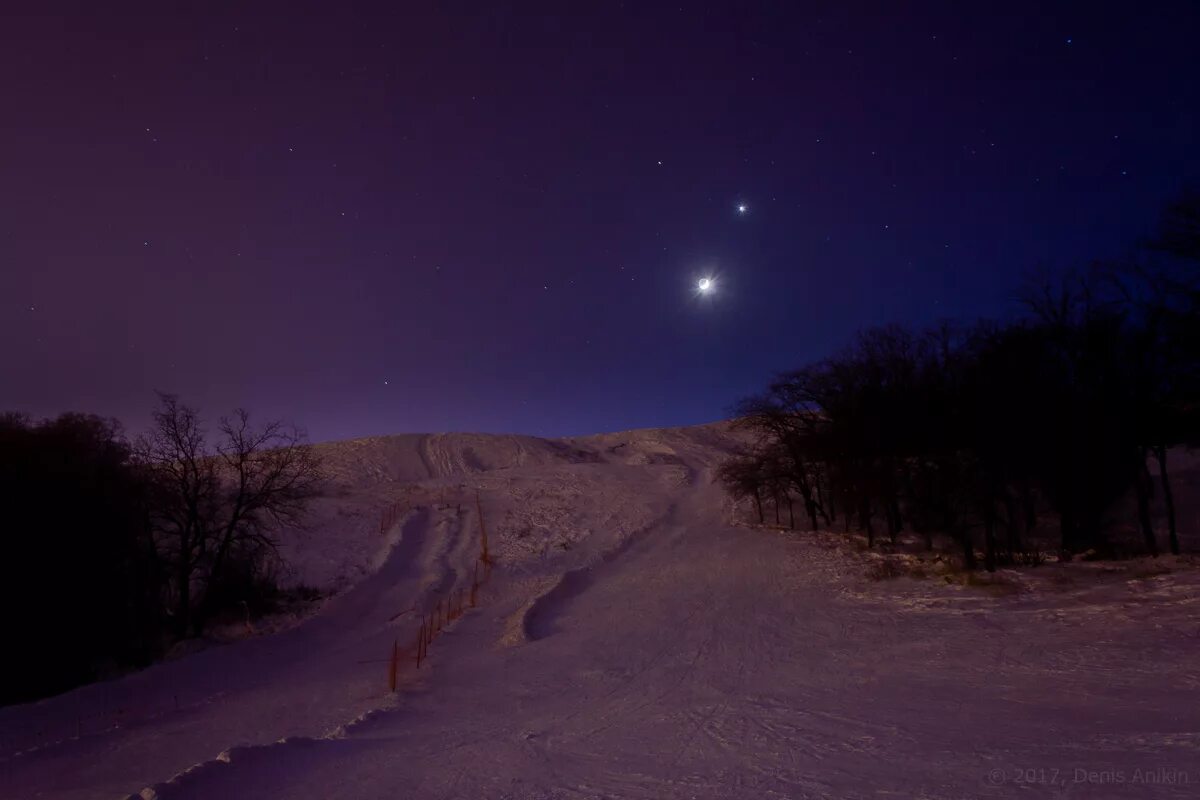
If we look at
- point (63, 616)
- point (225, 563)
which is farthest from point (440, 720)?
point (225, 563)

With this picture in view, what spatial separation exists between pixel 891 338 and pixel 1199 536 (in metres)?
15.3

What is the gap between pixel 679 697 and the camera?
38.5 feet

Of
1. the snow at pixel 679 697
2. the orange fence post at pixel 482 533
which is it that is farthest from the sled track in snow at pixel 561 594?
the orange fence post at pixel 482 533

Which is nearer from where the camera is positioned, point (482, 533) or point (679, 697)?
point (679, 697)

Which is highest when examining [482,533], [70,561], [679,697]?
[70,561]

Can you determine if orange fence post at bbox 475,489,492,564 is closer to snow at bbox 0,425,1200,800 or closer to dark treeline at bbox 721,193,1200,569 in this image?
snow at bbox 0,425,1200,800

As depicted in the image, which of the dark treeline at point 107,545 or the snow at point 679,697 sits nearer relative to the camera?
the snow at point 679,697

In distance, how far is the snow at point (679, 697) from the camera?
23.0ft

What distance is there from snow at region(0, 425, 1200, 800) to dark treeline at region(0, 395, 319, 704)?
247 centimetres

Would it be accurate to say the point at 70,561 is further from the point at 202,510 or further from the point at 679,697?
the point at 679,697

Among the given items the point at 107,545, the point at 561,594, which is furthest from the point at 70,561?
the point at 561,594

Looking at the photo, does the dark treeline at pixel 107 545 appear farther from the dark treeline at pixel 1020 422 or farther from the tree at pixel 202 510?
the dark treeline at pixel 1020 422

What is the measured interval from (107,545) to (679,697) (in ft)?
59.1

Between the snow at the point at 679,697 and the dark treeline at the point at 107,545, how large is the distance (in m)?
2.47
